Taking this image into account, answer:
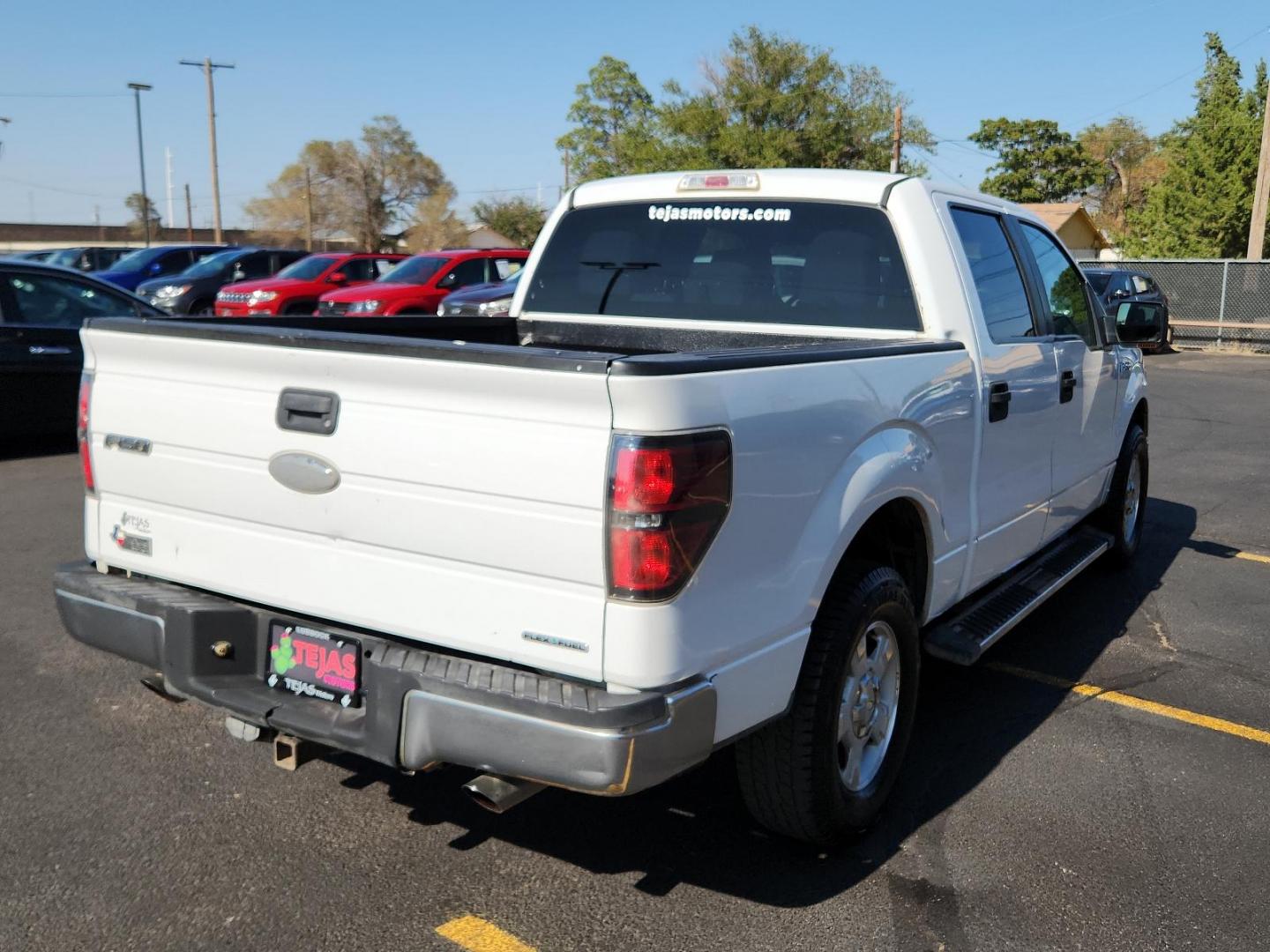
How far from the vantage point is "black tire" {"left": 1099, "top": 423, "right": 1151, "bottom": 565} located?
6352 mm

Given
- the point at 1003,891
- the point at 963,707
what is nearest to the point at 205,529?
the point at 1003,891

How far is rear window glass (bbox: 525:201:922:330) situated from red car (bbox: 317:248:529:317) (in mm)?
11354

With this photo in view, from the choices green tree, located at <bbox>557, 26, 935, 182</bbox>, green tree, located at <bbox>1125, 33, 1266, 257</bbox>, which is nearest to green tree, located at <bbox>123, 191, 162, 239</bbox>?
green tree, located at <bbox>557, 26, 935, 182</bbox>

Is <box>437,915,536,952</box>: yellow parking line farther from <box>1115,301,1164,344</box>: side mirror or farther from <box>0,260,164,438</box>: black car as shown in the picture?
<box>0,260,164,438</box>: black car

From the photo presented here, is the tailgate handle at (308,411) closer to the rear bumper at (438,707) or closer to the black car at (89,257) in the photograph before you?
the rear bumper at (438,707)

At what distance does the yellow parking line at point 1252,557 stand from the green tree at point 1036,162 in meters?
62.2

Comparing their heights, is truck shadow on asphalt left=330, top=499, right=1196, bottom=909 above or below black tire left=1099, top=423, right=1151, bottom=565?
below

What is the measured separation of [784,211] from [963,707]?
2.09 meters

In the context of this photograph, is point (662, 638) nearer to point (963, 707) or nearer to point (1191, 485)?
point (963, 707)

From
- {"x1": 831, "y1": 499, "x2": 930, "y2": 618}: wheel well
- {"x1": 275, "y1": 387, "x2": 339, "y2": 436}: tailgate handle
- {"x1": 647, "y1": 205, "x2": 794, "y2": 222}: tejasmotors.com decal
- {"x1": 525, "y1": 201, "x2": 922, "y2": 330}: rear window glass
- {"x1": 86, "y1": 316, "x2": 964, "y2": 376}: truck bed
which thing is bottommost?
{"x1": 831, "y1": 499, "x2": 930, "y2": 618}: wheel well

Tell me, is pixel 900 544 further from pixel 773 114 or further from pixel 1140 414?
pixel 773 114

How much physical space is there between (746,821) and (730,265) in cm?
210

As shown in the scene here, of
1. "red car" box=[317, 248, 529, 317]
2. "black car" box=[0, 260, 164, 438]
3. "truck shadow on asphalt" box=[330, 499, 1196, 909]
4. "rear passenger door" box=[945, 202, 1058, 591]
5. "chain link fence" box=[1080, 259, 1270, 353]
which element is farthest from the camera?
"chain link fence" box=[1080, 259, 1270, 353]

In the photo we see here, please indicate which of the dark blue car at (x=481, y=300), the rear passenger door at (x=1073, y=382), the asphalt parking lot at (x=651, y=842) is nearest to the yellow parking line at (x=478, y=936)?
the asphalt parking lot at (x=651, y=842)
